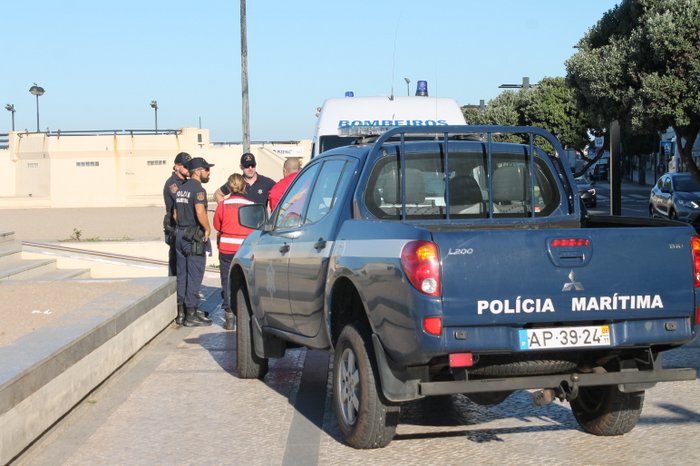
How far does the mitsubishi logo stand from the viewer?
238 inches

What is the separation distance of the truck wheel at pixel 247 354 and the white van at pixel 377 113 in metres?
6.75

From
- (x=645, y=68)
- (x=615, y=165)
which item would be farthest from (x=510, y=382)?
(x=645, y=68)

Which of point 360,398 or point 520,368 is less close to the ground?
point 520,368

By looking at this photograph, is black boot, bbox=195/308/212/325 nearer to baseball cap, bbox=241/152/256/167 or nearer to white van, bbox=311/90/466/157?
baseball cap, bbox=241/152/256/167

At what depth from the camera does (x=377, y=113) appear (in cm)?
1627

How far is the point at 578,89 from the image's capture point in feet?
110

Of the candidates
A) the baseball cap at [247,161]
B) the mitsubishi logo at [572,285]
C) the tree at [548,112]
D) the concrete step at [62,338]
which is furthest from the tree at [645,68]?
the tree at [548,112]

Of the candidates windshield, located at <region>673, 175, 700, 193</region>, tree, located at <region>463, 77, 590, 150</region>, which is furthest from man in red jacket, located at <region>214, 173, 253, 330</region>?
tree, located at <region>463, 77, 590, 150</region>

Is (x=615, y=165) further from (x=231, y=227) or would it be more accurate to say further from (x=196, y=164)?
(x=196, y=164)

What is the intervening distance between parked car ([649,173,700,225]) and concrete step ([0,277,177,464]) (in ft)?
65.9

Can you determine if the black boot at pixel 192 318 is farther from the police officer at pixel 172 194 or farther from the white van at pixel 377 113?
the white van at pixel 377 113

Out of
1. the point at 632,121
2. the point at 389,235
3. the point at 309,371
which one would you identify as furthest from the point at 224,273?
the point at 632,121

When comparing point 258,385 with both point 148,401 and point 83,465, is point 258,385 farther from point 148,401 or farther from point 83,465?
point 83,465

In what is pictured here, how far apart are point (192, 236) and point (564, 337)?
7308 millimetres
